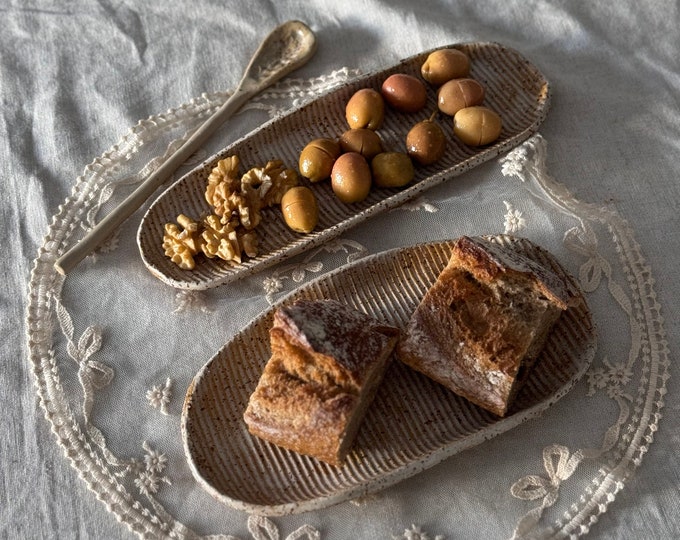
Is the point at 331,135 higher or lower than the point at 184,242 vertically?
higher

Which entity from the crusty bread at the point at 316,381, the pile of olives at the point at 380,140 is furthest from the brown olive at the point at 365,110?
the crusty bread at the point at 316,381

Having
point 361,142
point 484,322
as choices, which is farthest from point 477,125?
point 484,322

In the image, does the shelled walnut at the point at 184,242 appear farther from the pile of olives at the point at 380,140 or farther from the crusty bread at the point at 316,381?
the crusty bread at the point at 316,381

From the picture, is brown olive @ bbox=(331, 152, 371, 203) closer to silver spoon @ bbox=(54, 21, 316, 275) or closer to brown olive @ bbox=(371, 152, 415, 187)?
brown olive @ bbox=(371, 152, 415, 187)

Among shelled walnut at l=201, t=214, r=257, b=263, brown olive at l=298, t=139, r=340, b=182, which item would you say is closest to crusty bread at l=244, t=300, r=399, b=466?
shelled walnut at l=201, t=214, r=257, b=263

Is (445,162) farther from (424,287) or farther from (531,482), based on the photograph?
(531,482)

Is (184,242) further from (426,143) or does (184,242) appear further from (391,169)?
(426,143)

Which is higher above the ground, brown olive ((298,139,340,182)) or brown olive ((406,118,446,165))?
brown olive ((406,118,446,165))
